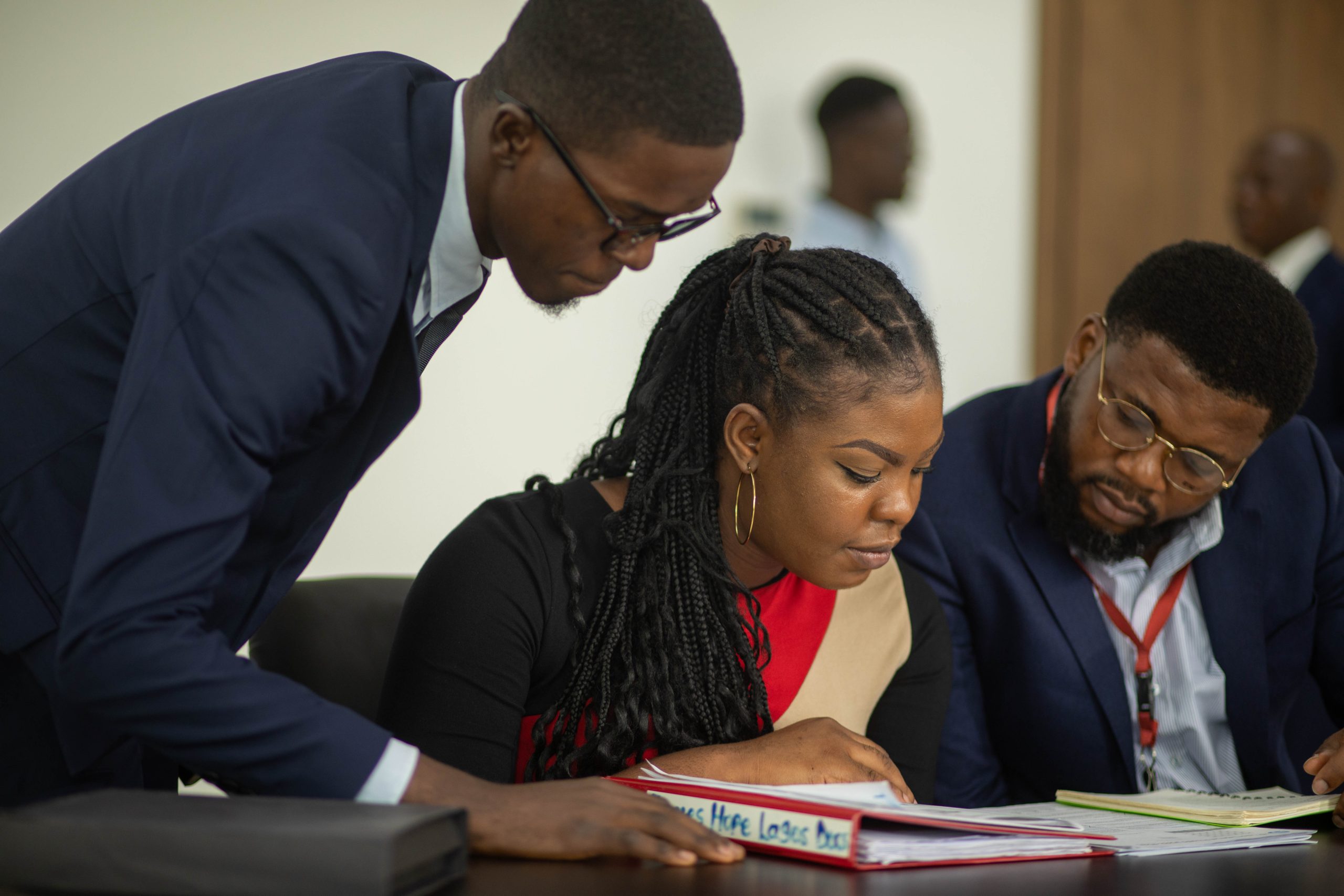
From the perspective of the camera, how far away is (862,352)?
56.7 inches

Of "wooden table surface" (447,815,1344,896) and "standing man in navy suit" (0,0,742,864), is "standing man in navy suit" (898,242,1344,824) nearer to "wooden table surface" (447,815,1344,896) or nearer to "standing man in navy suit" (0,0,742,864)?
"wooden table surface" (447,815,1344,896)

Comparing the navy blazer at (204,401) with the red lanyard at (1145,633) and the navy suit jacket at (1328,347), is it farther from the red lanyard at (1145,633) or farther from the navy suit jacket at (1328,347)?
the navy suit jacket at (1328,347)

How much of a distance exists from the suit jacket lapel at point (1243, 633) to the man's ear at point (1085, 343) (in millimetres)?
358

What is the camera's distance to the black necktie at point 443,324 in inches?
50.4

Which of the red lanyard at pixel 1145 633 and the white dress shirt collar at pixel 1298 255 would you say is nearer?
the red lanyard at pixel 1145 633

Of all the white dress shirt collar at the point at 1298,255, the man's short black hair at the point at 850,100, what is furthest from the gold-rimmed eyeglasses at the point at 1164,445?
the man's short black hair at the point at 850,100


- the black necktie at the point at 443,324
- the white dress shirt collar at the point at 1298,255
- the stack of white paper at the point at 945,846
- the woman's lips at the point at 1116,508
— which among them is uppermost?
the black necktie at the point at 443,324

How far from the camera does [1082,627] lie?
1.85 metres

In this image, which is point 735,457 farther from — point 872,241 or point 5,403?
point 872,241

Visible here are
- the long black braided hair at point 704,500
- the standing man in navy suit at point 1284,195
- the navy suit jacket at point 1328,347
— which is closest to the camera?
the long black braided hair at point 704,500

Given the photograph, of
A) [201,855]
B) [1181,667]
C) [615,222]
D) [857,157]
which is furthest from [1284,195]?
[201,855]

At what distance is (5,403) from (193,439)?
0.33m

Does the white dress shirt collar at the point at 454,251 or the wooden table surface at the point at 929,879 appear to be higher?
the white dress shirt collar at the point at 454,251

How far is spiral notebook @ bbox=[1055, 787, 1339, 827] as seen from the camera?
1344 millimetres
